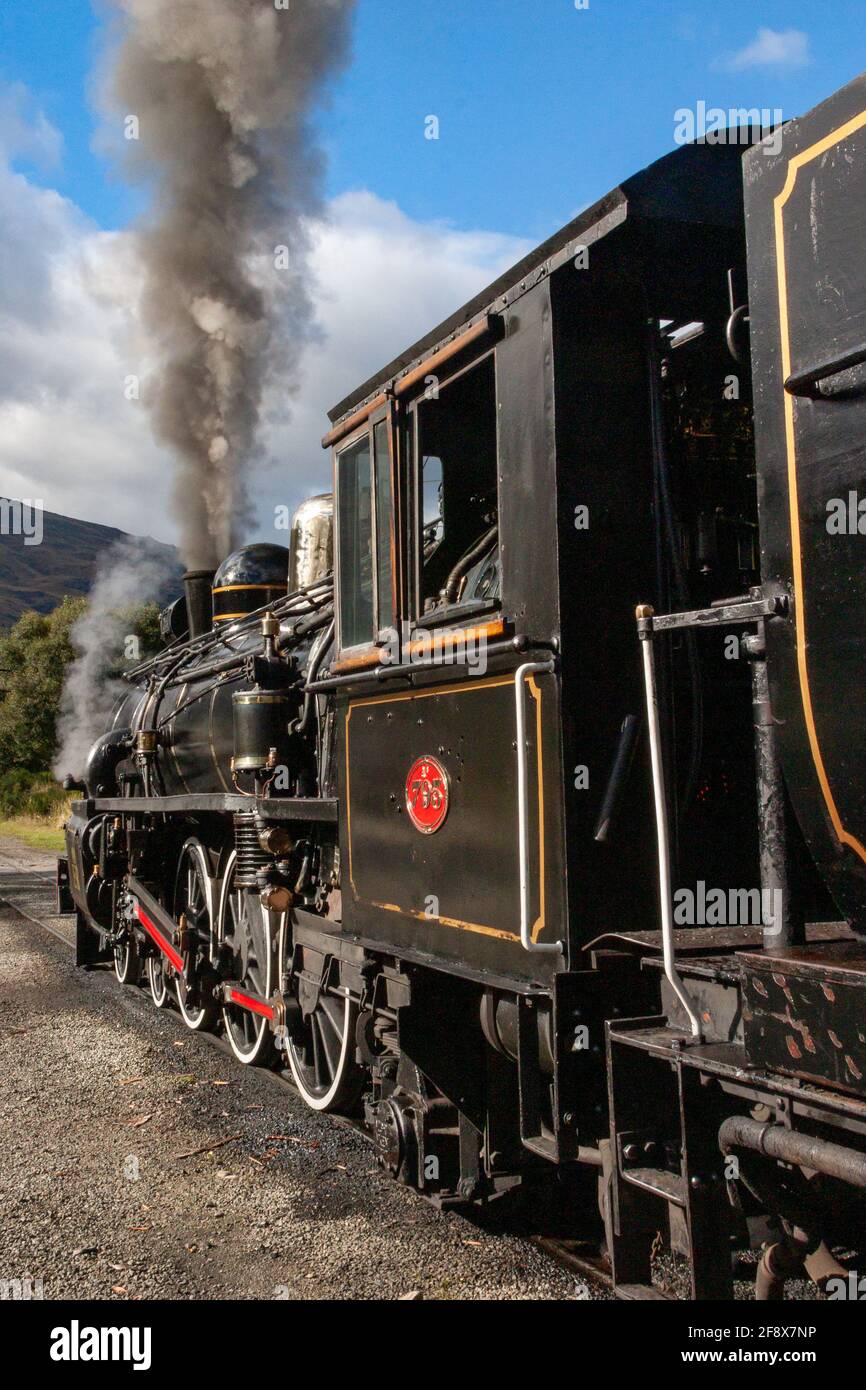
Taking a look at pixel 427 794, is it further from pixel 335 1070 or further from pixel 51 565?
pixel 51 565

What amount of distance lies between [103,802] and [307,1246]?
18.2 ft

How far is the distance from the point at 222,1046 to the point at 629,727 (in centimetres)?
471

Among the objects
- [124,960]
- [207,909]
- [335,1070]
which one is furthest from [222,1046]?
[124,960]

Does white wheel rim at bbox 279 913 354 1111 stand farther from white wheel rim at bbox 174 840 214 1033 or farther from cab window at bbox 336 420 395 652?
cab window at bbox 336 420 395 652

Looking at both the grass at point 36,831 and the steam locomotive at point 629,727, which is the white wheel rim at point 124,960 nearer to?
the steam locomotive at point 629,727

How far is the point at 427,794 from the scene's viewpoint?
12.1 feet

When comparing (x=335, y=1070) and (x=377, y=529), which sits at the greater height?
(x=377, y=529)

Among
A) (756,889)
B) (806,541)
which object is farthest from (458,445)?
(806,541)

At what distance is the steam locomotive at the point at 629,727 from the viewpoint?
2141mm

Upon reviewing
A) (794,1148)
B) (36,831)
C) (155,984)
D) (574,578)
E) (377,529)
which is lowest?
(155,984)

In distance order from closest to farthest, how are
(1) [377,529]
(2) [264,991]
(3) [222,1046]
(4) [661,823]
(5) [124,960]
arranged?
(4) [661,823], (1) [377,529], (2) [264,991], (3) [222,1046], (5) [124,960]

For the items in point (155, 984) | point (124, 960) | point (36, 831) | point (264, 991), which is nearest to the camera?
point (264, 991)

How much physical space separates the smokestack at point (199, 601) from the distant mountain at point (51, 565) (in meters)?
107

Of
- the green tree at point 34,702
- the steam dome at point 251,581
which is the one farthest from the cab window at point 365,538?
the green tree at point 34,702
